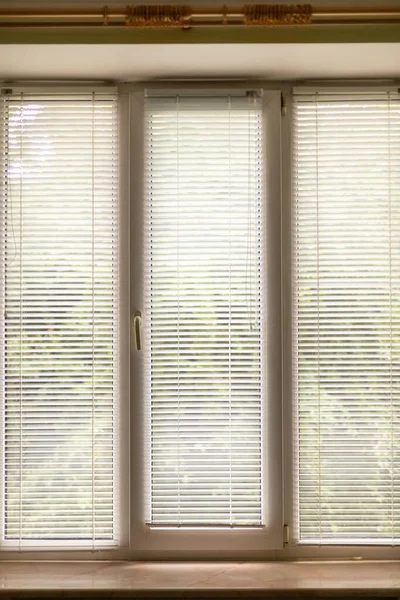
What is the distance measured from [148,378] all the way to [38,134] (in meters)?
0.95

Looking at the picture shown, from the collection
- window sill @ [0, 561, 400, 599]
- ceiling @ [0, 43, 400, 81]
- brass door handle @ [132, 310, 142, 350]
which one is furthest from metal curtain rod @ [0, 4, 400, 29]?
window sill @ [0, 561, 400, 599]

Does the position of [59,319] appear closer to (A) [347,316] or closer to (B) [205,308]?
(B) [205,308]

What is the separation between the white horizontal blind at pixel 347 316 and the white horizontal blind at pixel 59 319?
68cm

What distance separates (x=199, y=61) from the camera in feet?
6.76

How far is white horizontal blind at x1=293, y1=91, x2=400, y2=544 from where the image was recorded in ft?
7.22

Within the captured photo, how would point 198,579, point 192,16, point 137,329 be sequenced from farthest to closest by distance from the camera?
point 137,329 → point 198,579 → point 192,16

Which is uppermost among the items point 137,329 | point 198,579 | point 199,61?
point 199,61

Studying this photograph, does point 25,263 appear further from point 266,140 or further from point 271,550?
point 271,550

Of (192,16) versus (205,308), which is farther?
(205,308)

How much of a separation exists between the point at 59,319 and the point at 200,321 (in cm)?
50

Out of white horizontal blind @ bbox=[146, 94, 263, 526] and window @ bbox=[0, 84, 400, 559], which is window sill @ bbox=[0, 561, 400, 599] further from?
white horizontal blind @ bbox=[146, 94, 263, 526]

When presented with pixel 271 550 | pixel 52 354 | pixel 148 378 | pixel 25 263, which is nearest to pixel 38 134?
pixel 25 263

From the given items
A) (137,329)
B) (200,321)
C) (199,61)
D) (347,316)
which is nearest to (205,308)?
(200,321)

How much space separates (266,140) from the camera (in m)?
2.24
